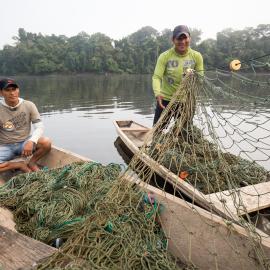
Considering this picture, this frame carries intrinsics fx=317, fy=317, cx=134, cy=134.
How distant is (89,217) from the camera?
3037 mm

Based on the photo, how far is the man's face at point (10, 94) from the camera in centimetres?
490

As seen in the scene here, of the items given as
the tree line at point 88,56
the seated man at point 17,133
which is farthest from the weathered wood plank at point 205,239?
the tree line at point 88,56

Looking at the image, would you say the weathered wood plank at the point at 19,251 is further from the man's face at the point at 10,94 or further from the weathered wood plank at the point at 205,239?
the man's face at the point at 10,94

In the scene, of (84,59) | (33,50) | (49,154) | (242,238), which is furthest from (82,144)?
(33,50)

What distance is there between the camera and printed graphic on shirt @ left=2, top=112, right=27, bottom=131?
514 cm

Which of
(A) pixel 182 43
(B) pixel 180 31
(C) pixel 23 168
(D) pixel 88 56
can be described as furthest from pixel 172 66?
(D) pixel 88 56

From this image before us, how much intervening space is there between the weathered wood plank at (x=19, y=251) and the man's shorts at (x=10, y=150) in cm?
238

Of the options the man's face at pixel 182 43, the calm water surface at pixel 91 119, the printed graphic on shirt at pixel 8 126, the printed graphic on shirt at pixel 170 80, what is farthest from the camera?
the calm water surface at pixel 91 119

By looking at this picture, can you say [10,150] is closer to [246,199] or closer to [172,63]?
[172,63]

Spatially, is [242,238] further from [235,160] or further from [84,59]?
[84,59]

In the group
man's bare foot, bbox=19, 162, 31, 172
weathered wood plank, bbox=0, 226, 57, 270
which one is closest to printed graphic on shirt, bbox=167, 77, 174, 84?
man's bare foot, bbox=19, 162, 31, 172

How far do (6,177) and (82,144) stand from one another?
17.0ft

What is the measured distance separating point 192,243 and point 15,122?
3528 mm

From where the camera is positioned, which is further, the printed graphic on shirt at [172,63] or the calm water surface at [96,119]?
the calm water surface at [96,119]
